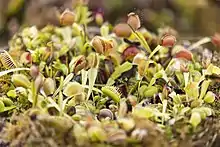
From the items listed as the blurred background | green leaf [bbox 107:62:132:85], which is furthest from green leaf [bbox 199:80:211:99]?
the blurred background

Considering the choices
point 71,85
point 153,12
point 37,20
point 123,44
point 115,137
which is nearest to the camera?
point 115,137

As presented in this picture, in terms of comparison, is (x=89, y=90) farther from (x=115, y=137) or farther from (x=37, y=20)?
(x=37, y=20)

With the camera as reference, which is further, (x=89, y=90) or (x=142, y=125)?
(x=89, y=90)

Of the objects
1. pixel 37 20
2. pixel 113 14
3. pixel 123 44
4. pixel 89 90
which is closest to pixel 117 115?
pixel 89 90

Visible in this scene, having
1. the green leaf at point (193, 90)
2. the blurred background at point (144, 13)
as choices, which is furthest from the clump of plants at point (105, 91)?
the blurred background at point (144, 13)

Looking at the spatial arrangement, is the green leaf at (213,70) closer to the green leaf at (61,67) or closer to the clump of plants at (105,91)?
the clump of plants at (105,91)

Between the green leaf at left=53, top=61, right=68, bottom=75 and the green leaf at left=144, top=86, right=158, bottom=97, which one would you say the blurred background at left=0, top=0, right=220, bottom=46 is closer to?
the green leaf at left=53, top=61, right=68, bottom=75
